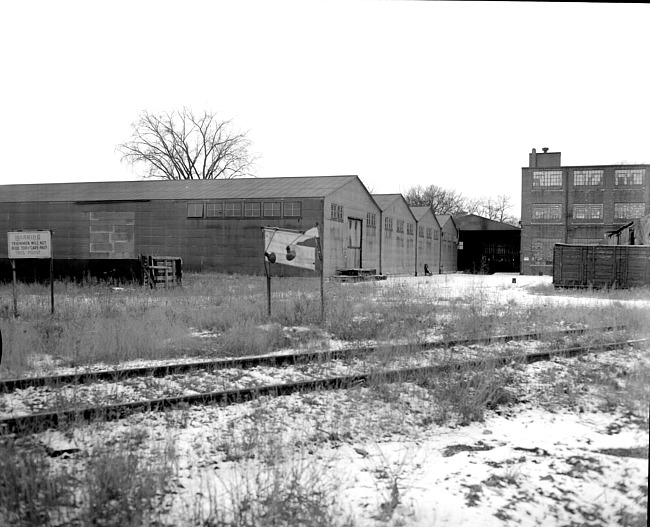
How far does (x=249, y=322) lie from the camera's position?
1009 cm

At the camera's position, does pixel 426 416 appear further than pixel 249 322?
No

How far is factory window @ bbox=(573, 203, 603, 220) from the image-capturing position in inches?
1837

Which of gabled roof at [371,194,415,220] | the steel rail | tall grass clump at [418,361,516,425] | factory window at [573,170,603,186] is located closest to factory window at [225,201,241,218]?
gabled roof at [371,194,415,220]

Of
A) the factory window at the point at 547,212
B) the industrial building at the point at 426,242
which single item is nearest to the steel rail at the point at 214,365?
the industrial building at the point at 426,242

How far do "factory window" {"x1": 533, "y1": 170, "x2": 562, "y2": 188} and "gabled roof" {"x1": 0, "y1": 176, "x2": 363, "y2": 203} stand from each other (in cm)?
2330

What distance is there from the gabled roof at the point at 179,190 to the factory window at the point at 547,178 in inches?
917

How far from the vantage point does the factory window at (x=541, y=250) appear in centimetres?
4812

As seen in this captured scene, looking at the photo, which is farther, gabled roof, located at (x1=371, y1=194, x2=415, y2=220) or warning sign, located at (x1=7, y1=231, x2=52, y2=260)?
gabled roof, located at (x1=371, y1=194, x2=415, y2=220)

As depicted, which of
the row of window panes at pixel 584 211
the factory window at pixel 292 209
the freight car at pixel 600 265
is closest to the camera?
the freight car at pixel 600 265

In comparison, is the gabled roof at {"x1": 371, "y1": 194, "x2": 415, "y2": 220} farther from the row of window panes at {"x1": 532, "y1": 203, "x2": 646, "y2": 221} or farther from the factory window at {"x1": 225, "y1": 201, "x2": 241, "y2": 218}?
the row of window panes at {"x1": 532, "y1": 203, "x2": 646, "y2": 221}

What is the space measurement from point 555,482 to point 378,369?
2.94m

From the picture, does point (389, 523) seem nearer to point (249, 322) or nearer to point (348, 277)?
point (249, 322)

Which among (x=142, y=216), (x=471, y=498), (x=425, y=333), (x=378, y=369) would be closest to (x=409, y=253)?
(x=142, y=216)

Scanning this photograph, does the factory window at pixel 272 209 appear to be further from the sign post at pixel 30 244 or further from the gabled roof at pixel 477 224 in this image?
the gabled roof at pixel 477 224
